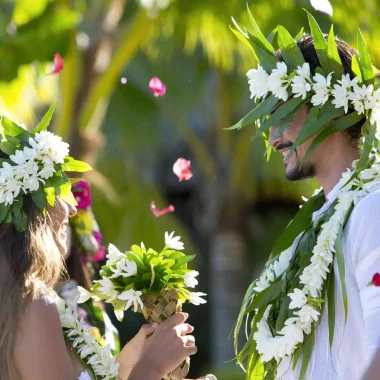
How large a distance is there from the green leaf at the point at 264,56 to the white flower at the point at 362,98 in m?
0.30

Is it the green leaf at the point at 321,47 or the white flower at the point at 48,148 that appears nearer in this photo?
the white flower at the point at 48,148

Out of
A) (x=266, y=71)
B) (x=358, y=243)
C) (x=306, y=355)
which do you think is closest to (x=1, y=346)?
(x=306, y=355)

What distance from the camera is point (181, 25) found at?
25.1 feet

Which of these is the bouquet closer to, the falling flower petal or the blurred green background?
the falling flower petal

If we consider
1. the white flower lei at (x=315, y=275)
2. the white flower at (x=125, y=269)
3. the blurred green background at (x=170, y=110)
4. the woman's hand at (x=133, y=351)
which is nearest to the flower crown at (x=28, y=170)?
the white flower at (x=125, y=269)

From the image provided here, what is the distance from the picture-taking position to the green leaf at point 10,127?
8.82ft

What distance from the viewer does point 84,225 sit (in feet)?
13.9

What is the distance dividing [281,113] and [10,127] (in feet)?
2.95

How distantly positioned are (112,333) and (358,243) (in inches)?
72.6

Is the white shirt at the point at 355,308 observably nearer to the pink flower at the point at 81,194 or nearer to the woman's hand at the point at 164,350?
the woman's hand at the point at 164,350

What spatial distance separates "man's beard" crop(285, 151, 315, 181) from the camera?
2.81 m

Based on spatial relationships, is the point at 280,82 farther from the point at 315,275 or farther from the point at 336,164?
the point at 315,275

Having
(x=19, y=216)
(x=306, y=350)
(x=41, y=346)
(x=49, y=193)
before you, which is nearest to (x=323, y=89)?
(x=306, y=350)

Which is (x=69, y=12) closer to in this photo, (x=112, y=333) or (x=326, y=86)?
(x=112, y=333)
